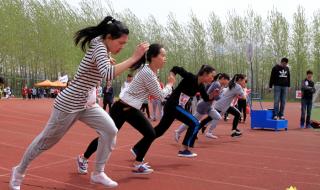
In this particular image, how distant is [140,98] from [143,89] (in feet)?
0.42

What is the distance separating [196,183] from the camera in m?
5.29

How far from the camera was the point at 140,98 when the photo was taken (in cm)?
580

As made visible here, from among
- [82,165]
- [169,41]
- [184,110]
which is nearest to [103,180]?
[82,165]

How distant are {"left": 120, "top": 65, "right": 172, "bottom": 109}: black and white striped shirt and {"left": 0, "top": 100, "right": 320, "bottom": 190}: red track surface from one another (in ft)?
3.18

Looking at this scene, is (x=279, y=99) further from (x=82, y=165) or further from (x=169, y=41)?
(x=169, y=41)

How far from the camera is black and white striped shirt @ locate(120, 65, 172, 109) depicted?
18.5 ft

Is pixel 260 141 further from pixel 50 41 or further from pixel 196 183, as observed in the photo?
pixel 50 41

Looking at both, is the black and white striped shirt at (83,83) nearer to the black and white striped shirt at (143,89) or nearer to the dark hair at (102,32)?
the dark hair at (102,32)

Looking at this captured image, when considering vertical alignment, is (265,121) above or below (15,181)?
below

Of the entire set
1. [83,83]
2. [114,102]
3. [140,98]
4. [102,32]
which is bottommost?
[114,102]

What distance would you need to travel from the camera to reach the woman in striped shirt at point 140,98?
565 centimetres

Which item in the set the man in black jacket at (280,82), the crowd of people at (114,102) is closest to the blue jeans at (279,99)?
the man in black jacket at (280,82)

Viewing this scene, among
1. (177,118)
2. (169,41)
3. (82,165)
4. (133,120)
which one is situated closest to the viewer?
(82,165)

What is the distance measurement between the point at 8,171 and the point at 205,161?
296 cm
